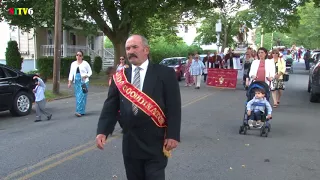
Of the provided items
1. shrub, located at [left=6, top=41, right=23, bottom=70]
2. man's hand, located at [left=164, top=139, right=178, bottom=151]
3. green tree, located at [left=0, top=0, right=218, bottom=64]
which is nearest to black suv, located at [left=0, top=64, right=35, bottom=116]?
green tree, located at [left=0, top=0, right=218, bottom=64]

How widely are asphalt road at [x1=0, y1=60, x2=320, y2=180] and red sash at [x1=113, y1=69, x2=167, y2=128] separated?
1.96 metres

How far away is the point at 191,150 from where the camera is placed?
651 centimetres

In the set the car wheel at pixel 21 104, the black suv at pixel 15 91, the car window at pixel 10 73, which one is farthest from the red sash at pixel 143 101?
the car window at pixel 10 73

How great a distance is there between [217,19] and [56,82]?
30.7 m

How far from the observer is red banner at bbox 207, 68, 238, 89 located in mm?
17922

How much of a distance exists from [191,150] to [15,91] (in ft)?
19.7

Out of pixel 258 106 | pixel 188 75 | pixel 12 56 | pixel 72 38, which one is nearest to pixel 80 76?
pixel 258 106

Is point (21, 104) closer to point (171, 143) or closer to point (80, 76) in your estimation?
point (80, 76)

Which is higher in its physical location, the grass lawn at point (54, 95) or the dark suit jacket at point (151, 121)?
the dark suit jacket at point (151, 121)

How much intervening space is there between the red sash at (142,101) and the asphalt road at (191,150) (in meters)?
1.96

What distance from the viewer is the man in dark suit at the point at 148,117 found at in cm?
332

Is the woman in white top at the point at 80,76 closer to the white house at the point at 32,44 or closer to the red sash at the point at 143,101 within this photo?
the red sash at the point at 143,101

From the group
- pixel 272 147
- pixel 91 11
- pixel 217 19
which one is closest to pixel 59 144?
pixel 272 147

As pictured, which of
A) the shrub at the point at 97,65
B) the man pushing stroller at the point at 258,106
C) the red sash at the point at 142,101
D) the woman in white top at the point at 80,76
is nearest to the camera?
the red sash at the point at 142,101
